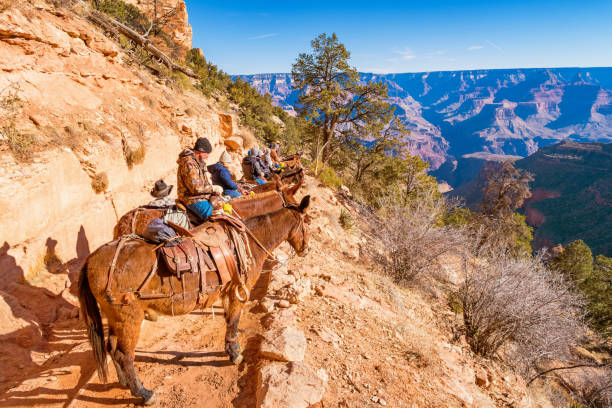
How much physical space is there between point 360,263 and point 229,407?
6.66 m

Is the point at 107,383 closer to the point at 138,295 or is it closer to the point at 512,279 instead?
the point at 138,295

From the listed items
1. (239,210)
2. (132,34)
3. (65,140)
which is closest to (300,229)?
(239,210)

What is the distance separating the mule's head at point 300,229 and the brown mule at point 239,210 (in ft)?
4.16

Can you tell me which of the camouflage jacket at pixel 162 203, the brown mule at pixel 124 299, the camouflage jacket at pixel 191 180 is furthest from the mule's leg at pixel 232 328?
the camouflage jacket at pixel 162 203

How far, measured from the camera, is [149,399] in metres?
3.35

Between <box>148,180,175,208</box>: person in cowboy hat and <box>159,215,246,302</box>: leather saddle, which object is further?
<box>148,180,175,208</box>: person in cowboy hat

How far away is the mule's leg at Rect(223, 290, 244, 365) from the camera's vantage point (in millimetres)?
3904

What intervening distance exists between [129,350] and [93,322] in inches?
22.1

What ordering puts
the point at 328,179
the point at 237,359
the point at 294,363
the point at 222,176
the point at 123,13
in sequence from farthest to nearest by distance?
the point at 328,179 < the point at 123,13 < the point at 222,176 < the point at 237,359 < the point at 294,363

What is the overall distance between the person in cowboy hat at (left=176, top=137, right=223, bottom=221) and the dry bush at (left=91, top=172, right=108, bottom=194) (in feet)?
9.90

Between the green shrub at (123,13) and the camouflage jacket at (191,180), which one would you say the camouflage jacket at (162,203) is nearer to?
the camouflage jacket at (191,180)

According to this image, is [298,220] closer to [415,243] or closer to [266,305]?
[266,305]

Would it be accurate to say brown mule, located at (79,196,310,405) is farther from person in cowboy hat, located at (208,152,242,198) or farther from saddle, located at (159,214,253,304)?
person in cowboy hat, located at (208,152,242,198)

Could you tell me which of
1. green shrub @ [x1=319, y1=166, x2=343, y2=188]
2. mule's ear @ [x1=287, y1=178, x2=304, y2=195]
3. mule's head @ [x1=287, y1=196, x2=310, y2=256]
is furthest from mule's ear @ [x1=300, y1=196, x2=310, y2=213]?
green shrub @ [x1=319, y1=166, x2=343, y2=188]
